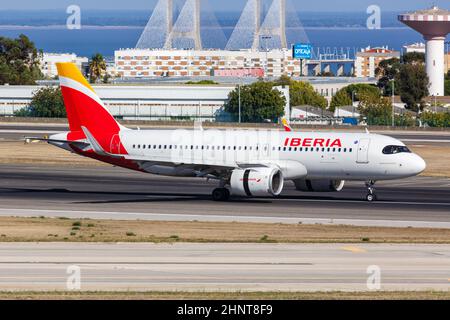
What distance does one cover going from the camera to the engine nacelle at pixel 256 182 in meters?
59.0

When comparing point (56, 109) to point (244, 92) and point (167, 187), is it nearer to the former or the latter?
point (244, 92)

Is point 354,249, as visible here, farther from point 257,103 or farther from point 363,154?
point 257,103

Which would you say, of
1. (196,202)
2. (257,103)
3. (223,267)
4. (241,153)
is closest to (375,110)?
(257,103)

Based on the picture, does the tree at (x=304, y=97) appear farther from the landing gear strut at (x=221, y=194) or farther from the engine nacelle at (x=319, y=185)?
the landing gear strut at (x=221, y=194)

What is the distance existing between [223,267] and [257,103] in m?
117

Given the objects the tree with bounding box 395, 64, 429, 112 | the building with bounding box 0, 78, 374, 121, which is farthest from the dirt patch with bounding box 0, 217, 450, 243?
the tree with bounding box 395, 64, 429, 112

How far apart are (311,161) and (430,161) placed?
1265 inches

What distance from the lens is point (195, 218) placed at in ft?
175

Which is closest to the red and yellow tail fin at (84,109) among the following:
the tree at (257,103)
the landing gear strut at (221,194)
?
the landing gear strut at (221,194)

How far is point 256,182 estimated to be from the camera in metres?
59.1

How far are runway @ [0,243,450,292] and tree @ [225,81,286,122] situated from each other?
108093 millimetres

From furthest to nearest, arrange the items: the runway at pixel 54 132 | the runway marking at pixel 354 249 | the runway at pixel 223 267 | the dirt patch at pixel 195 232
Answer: the runway at pixel 54 132, the dirt patch at pixel 195 232, the runway marking at pixel 354 249, the runway at pixel 223 267

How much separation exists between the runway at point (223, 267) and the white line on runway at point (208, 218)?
28.2ft

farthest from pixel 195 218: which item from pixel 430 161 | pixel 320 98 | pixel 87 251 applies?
pixel 320 98
